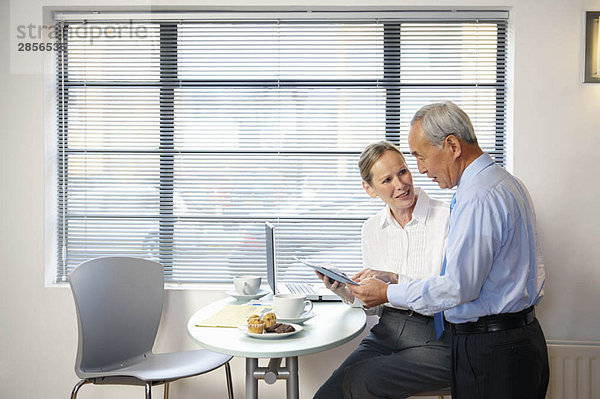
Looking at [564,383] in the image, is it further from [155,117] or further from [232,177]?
[155,117]

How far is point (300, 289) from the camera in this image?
103 inches

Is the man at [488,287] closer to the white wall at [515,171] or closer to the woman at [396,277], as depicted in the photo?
the woman at [396,277]

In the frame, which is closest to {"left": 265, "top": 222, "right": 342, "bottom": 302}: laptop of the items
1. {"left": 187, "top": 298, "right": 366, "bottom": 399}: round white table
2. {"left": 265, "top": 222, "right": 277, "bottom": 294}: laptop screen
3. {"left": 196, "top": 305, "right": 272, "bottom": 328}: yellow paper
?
{"left": 265, "top": 222, "right": 277, "bottom": 294}: laptop screen

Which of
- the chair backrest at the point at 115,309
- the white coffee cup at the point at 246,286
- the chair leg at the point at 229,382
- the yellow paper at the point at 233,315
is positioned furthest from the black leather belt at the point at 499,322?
the chair backrest at the point at 115,309

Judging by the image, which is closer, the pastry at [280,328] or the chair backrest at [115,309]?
the pastry at [280,328]

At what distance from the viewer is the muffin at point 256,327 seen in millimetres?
1748

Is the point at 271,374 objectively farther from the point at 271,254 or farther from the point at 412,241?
the point at 412,241

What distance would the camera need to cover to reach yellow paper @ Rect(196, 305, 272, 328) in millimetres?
1932

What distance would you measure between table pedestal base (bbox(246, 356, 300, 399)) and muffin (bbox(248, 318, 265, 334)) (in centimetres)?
13

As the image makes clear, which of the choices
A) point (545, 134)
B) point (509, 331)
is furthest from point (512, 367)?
point (545, 134)

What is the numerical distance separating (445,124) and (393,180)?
0.55m

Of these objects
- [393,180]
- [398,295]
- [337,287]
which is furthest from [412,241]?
[398,295]

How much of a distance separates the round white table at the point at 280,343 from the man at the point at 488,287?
0.96 ft

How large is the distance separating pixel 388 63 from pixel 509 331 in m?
1.77
